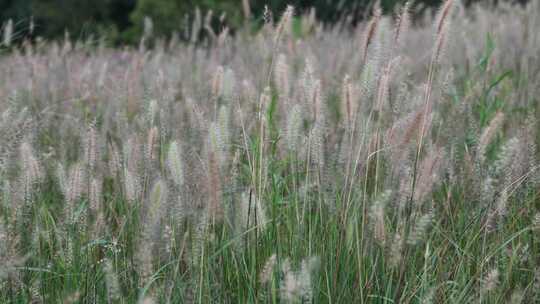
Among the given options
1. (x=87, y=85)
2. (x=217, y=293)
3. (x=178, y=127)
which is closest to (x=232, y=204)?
(x=217, y=293)

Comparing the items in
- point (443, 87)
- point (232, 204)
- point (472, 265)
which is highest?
point (443, 87)

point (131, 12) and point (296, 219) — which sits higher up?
point (296, 219)

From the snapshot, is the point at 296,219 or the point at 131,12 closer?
the point at 296,219

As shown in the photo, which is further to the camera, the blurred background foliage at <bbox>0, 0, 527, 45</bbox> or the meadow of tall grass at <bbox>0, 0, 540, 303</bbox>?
the blurred background foliage at <bbox>0, 0, 527, 45</bbox>

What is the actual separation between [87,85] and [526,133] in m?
2.80

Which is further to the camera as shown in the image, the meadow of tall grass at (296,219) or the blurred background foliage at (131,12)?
the blurred background foliage at (131,12)

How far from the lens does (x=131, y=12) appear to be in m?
14.2

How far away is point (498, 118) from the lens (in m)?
2.04

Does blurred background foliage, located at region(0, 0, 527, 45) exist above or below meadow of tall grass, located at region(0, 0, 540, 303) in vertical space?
below

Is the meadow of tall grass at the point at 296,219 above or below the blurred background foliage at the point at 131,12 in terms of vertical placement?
Answer: above

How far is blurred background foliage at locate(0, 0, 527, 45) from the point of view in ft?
35.6

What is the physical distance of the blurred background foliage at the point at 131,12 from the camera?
35.6 ft

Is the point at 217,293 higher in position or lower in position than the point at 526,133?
lower

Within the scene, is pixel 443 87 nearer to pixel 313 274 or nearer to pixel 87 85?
pixel 313 274
